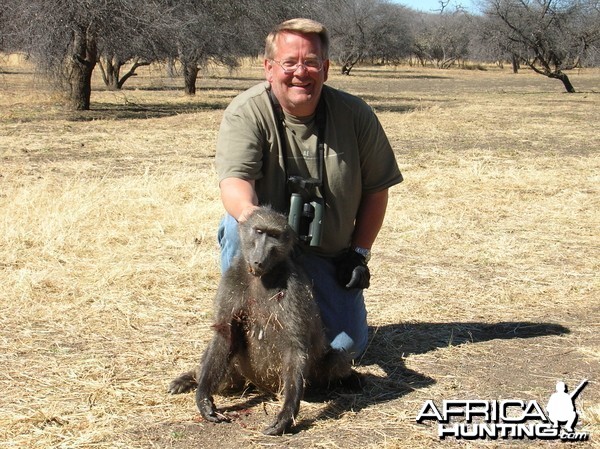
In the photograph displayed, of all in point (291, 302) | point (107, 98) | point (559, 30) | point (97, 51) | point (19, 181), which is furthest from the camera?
point (559, 30)

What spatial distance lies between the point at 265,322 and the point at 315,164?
3.06ft

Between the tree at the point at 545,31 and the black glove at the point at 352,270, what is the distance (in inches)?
1335

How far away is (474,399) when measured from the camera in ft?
12.6

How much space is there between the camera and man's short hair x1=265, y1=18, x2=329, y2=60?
3.84 m

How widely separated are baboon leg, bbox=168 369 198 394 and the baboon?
96 millimetres

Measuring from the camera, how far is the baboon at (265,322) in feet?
11.3

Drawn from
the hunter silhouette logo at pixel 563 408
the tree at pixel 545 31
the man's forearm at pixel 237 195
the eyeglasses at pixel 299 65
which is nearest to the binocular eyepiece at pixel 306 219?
the man's forearm at pixel 237 195

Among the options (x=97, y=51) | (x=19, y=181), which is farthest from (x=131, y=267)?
(x=97, y=51)

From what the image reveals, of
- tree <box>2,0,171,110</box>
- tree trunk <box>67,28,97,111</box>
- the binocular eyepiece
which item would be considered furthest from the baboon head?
tree trunk <box>67,28,97,111</box>

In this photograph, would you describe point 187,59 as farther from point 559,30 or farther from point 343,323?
point 559,30

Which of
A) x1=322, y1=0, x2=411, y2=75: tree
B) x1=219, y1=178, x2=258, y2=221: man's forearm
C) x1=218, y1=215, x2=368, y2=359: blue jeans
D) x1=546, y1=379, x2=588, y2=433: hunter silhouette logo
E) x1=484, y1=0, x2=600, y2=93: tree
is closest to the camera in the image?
x1=546, y1=379, x2=588, y2=433: hunter silhouette logo

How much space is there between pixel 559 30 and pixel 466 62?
130ft

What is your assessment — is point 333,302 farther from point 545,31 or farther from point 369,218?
point 545,31

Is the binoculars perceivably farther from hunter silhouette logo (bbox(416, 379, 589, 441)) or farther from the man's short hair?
hunter silhouette logo (bbox(416, 379, 589, 441))
